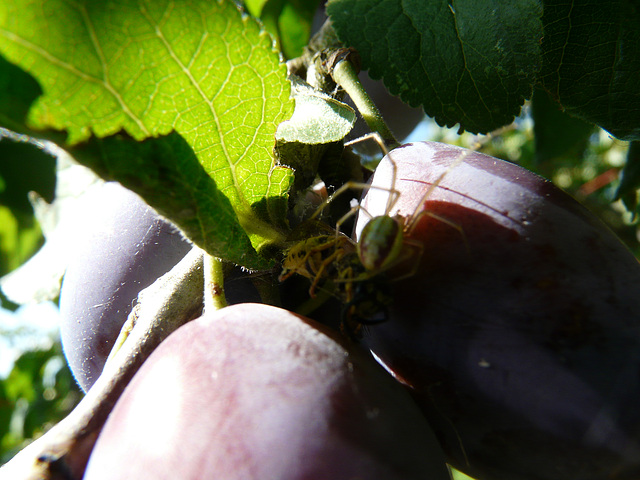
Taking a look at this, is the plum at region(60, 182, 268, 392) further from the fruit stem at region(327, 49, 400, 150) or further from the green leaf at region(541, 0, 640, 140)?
the green leaf at region(541, 0, 640, 140)

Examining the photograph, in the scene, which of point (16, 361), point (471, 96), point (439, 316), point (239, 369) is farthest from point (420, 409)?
point (16, 361)

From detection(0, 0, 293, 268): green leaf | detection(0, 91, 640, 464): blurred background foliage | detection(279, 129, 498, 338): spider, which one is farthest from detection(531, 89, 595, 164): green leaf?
detection(0, 0, 293, 268): green leaf

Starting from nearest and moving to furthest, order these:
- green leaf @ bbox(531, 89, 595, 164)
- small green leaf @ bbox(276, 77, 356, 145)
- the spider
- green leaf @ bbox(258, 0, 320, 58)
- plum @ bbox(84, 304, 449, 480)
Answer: plum @ bbox(84, 304, 449, 480), the spider, small green leaf @ bbox(276, 77, 356, 145), green leaf @ bbox(531, 89, 595, 164), green leaf @ bbox(258, 0, 320, 58)

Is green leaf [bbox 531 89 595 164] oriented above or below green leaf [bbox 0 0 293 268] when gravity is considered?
below

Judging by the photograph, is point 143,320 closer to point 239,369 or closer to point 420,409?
point 239,369

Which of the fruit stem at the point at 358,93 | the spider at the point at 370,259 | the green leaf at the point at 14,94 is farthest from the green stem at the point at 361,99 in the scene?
the green leaf at the point at 14,94
